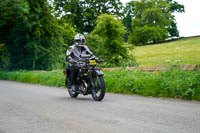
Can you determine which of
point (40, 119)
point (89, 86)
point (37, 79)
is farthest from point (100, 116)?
point (37, 79)

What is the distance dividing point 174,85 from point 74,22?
44802 mm

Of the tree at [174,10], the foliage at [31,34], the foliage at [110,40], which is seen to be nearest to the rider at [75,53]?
the foliage at [110,40]

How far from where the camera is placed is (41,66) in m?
26.7

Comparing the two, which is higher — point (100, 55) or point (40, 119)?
point (100, 55)

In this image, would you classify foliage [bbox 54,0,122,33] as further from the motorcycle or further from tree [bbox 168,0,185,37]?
the motorcycle

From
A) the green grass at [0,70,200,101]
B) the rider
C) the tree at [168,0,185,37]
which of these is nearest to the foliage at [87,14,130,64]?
the green grass at [0,70,200,101]

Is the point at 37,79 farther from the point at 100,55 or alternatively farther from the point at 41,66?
the point at 41,66

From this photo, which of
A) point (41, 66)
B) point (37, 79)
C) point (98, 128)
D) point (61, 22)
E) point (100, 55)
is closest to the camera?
point (98, 128)

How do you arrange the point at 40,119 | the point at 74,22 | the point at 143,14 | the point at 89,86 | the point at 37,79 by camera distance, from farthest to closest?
the point at 143,14 < the point at 74,22 < the point at 37,79 < the point at 89,86 < the point at 40,119

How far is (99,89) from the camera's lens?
940 centimetres

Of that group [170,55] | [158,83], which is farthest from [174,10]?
[158,83]

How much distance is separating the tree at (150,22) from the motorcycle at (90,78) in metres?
58.4

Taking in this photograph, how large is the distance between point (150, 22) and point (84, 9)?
23680 mm

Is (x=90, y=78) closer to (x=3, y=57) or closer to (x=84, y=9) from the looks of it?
(x=3, y=57)
